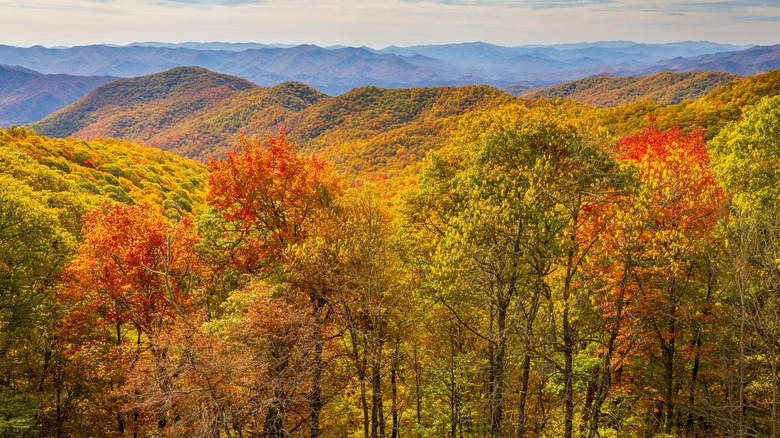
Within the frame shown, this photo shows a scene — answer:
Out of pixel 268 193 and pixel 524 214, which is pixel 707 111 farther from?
pixel 268 193

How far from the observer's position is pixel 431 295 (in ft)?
57.6

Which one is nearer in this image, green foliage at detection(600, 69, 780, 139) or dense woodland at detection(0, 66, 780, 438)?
dense woodland at detection(0, 66, 780, 438)

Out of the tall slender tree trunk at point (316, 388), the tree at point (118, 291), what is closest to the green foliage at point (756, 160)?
the tall slender tree trunk at point (316, 388)

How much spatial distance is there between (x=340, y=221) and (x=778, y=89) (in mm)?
102838

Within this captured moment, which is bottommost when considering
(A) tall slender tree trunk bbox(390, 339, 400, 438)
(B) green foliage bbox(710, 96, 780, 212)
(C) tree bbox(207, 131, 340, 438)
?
(A) tall slender tree trunk bbox(390, 339, 400, 438)

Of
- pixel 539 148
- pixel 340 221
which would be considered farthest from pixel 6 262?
pixel 539 148

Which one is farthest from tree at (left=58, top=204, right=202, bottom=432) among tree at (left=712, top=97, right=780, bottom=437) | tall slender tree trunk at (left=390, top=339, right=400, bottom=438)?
tree at (left=712, top=97, right=780, bottom=437)

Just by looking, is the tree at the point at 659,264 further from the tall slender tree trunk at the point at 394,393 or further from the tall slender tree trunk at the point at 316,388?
the tall slender tree trunk at the point at 316,388

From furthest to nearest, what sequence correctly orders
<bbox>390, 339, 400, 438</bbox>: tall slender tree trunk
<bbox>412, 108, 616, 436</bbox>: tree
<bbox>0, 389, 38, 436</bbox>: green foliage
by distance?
1. <bbox>390, 339, 400, 438</bbox>: tall slender tree trunk
2. <bbox>0, 389, 38, 436</bbox>: green foliage
3. <bbox>412, 108, 616, 436</bbox>: tree

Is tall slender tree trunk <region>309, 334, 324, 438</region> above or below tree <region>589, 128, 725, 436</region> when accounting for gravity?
below

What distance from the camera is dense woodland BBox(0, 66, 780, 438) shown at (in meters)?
14.4

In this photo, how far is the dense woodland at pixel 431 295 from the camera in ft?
47.4

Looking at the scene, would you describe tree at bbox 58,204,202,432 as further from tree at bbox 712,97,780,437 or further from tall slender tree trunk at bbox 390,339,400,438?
tree at bbox 712,97,780,437

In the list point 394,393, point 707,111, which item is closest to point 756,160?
point 394,393
